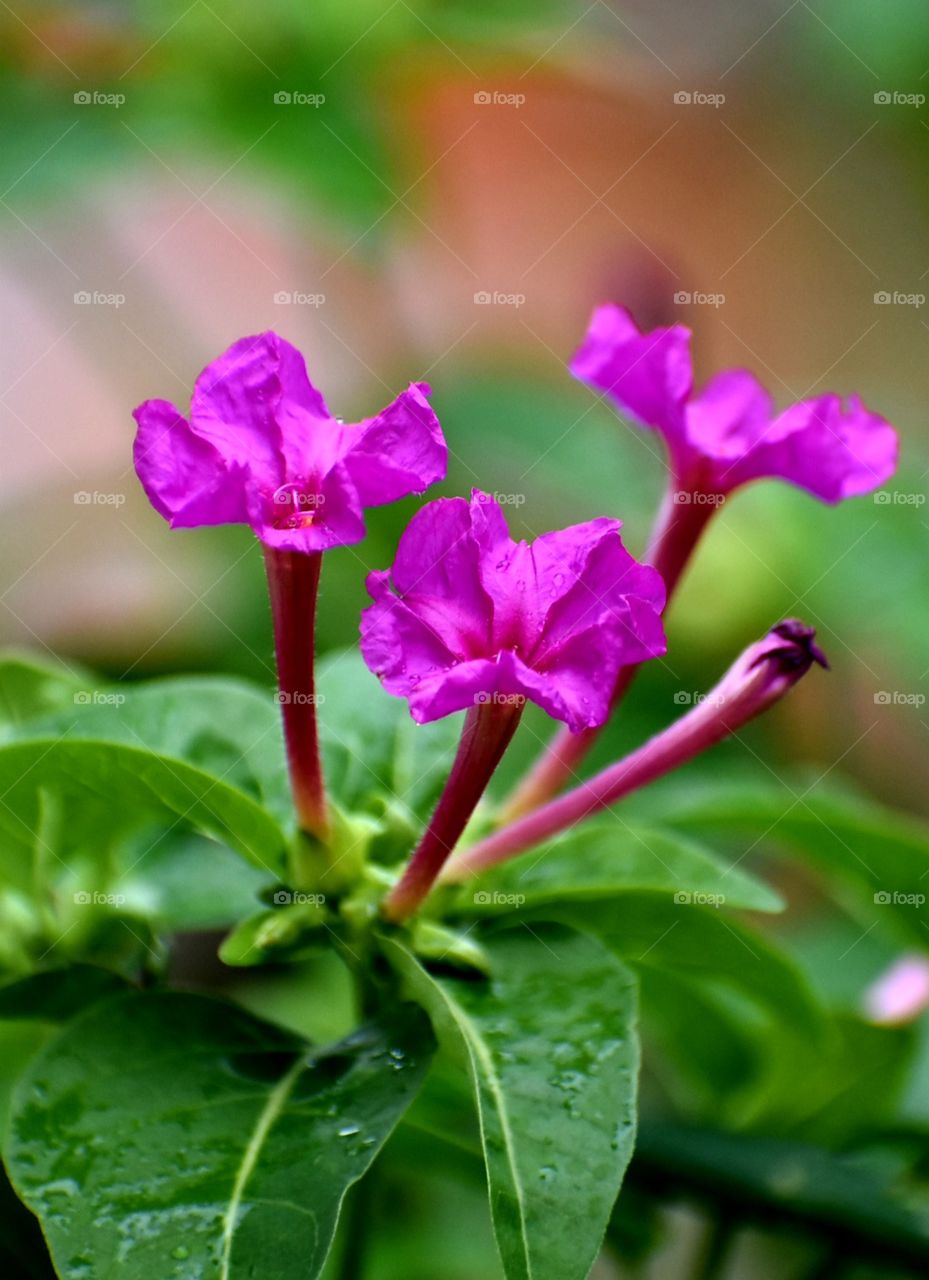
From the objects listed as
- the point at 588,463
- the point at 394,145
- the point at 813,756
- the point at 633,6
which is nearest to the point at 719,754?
the point at 813,756
